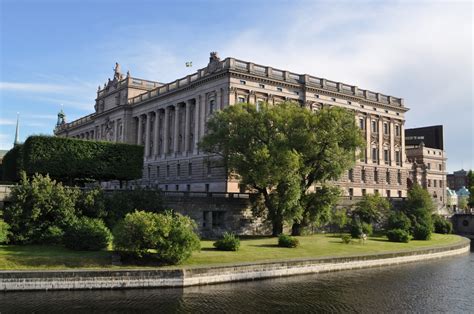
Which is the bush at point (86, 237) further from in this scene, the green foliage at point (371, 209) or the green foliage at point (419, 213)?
the green foliage at point (419, 213)

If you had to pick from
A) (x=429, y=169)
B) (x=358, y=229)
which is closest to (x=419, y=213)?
(x=358, y=229)

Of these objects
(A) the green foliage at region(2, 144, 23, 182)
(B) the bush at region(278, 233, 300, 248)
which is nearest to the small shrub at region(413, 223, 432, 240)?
(B) the bush at region(278, 233, 300, 248)

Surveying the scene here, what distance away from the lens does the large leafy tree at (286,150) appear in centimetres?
4781

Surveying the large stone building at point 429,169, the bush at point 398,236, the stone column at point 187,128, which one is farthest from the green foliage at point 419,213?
the large stone building at point 429,169

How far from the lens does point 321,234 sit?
195 feet

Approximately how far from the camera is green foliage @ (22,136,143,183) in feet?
167

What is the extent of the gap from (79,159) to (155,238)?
23707 millimetres

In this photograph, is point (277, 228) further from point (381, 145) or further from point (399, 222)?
point (381, 145)

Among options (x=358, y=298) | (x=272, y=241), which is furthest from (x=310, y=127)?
(x=358, y=298)

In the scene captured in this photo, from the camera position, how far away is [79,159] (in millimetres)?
53094

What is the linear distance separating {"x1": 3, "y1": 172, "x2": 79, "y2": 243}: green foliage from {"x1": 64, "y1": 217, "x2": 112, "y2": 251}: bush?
6.18 feet

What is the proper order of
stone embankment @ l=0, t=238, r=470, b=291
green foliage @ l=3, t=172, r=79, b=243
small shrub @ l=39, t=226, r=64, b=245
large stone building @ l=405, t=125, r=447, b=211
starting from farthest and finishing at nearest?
large stone building @ l=405, t=125, r=447, b=211 → small shrub @ l=39, t=226, r=64, b=245 → green foliage @ l=3, t=172, r=79, b=243 → stone embankment @ l=0, t=238, r=470, b=291

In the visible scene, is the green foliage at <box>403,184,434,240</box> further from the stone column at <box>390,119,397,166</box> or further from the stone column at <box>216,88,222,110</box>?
the stone column at <box>216,88,222,110</box>

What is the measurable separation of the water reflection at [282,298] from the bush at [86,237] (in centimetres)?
716
